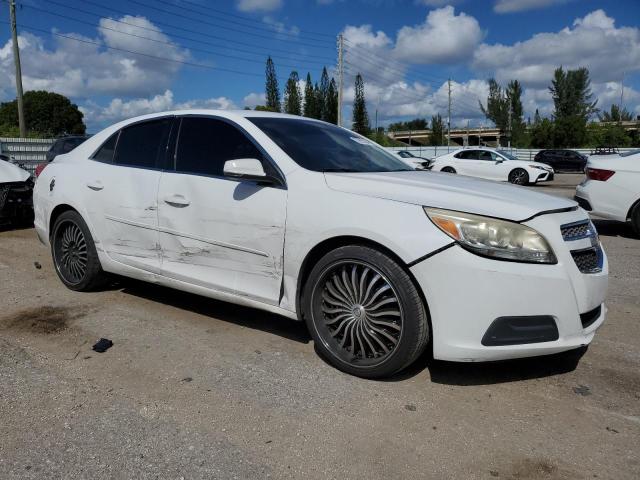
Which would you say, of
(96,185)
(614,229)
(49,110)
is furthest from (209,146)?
(49,110)

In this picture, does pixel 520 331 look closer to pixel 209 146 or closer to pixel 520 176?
pixel 209 146

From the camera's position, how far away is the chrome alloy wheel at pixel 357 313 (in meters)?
3.03

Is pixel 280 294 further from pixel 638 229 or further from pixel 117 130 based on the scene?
pixel 638 229

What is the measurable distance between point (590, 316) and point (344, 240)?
4.63ft

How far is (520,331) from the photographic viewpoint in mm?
2781

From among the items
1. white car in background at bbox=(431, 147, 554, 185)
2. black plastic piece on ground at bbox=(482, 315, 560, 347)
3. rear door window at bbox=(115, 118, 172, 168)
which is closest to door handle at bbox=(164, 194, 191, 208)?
rear door window at bbox=(115, 118, 172, 168)

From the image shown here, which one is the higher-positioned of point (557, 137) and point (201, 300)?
point (557, 137)

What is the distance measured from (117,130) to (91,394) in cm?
250

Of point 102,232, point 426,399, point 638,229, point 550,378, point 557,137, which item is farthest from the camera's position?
point 557,137

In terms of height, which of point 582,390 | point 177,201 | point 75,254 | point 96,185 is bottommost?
point 582,390

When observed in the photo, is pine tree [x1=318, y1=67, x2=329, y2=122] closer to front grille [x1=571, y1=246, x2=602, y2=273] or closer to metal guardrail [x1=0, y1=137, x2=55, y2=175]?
metal guardrail [x1=0, y1=137, x2=55, y2=175]

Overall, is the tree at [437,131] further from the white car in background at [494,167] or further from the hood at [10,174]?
the hood at [10,174]

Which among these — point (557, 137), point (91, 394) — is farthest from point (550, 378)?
point (557, 137)

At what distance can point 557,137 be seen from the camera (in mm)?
63469
